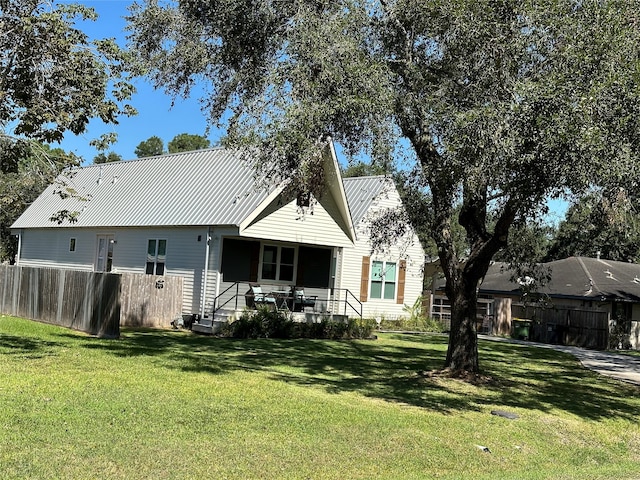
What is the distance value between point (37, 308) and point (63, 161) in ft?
33.5

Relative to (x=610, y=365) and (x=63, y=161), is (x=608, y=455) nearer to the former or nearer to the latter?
(x=63, y=161)

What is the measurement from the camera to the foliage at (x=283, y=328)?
66.3ft

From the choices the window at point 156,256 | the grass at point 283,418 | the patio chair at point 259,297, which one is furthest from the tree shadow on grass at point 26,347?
the window at point 156,256

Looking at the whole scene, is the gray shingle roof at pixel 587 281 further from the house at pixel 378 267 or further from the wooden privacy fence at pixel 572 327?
the house at pixel 378 267

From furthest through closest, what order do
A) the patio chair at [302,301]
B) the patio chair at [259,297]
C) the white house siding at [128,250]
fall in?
the patio chair at [302,301]
the white house siding at [128,250]
the patio chair at [259,297]

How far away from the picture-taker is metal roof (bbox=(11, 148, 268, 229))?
22231mm

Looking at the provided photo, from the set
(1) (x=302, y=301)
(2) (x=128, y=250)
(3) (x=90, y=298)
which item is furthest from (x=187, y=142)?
(3) (x=90, y=298)

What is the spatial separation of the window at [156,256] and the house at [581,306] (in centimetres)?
1280

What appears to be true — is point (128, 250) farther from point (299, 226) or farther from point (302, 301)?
point (302, 301)

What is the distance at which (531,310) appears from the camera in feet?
100

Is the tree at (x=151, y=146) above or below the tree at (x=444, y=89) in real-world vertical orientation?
above

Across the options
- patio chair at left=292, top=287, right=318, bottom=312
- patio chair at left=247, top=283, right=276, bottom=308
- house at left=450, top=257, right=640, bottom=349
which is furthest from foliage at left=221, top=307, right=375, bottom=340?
house at left=450, top=257, right=640, bottom=349

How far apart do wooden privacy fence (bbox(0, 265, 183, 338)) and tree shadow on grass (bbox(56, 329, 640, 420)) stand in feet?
3.29

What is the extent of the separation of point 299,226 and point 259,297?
2718 millimetres
